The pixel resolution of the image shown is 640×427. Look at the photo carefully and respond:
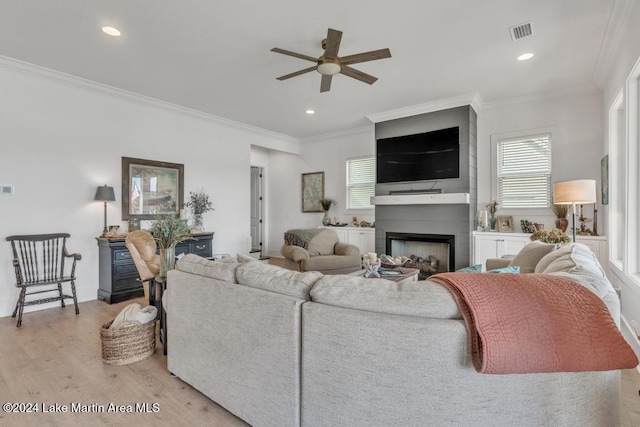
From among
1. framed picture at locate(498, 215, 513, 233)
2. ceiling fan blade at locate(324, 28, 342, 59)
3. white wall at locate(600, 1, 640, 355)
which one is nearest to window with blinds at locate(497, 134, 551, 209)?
framed picture at locate(498, 215, 513, 233)

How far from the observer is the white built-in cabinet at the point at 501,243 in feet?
13.1

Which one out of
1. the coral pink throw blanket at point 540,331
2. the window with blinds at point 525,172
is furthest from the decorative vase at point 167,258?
the window with blinds at point 525,172

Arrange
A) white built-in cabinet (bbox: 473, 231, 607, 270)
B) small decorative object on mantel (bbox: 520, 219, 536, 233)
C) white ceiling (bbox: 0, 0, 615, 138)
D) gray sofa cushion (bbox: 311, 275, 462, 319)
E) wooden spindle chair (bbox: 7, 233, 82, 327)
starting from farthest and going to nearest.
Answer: small decorative object on mantel (bbox: 520, 219, 536, 233), white built-in cabinet (bbox: 473, 231, 607, 270), wooden spindle chair (bbox: 7, 233, 82, 327), white ceiling (bbox: 0, 0, 615, 138), gray sofa cushion (bbox: 311, 275, 462, 319)

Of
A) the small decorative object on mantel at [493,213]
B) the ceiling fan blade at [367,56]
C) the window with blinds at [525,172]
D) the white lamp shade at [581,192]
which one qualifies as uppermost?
the ceiling fan blade at [367,56]

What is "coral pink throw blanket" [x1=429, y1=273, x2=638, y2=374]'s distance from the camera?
102 cm

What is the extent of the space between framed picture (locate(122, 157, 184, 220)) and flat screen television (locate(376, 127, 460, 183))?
3.43 metres

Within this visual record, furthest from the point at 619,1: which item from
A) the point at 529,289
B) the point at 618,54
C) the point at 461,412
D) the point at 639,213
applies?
the point at 461,412

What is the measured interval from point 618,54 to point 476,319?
376cm

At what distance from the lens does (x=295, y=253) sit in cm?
473

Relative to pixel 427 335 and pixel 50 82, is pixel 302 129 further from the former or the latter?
pixel 427 335

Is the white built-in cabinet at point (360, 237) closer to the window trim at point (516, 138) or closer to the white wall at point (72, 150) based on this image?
the window trim at point (516, 138)

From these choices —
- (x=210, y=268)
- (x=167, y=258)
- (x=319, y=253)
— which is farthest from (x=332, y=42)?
(x=319, y=253)

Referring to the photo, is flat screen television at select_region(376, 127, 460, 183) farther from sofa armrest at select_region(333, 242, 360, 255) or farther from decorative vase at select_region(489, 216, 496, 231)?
sofa armrest at select_region(333, 242, 360, 255)

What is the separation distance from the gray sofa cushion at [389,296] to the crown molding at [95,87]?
14.7 ft
